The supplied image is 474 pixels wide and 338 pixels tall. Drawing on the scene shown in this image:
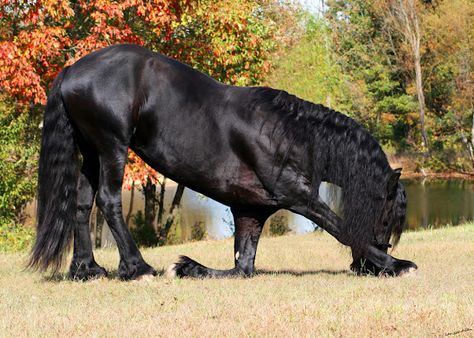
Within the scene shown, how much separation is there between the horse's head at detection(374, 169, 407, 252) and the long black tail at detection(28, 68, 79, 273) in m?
2.73

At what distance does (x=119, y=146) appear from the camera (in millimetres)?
6387

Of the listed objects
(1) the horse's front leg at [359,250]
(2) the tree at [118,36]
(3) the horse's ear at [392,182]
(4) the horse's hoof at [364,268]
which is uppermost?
(2) the tree at [118,36]

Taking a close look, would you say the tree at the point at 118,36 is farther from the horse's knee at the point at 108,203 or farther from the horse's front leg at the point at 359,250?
the horse's front leg at the point at 359,250

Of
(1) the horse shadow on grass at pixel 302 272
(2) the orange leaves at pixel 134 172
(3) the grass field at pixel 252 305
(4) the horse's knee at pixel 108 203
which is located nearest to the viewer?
(3) the grass field at pixel 252 305

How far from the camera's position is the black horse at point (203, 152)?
245 inches

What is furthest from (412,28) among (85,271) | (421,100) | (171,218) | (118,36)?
(85,271)

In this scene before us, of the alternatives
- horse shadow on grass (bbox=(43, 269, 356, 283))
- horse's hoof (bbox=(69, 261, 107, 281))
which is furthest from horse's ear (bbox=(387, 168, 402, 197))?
horse's hoof (bbox=(69, 261, 107, 281))

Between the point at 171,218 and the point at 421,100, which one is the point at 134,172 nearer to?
the point at 171,218

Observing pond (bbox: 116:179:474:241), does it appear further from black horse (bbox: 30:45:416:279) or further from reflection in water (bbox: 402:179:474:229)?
black horse (bbox: 30:45:416:279)

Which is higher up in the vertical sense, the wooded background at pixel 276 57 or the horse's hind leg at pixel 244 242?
the wooded background at pixel 276 57

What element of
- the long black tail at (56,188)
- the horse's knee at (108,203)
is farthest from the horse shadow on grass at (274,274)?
the horse's knee at (108,203)

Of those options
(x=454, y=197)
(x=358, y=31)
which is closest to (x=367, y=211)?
(x=454, y=197)

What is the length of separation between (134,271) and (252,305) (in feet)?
5.86

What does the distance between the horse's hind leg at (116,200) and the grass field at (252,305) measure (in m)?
0.24
